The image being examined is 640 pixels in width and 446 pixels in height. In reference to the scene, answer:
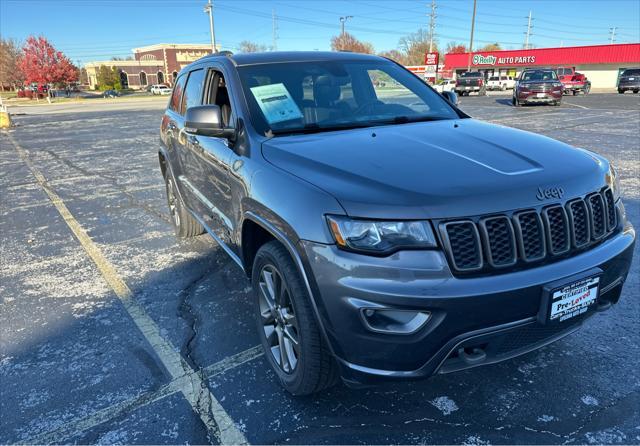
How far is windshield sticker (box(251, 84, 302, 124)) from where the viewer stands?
3094 mm

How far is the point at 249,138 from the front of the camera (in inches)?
115

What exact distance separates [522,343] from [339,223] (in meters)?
1.00

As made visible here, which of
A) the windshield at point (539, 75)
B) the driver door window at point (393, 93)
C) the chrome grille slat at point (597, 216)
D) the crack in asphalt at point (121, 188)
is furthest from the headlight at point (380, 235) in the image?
the windshield at point (539, 75)

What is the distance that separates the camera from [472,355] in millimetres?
2074

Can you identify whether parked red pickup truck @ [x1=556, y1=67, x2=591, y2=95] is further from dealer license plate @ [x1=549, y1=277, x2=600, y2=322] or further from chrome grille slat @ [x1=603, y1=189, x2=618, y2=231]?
dealer license plate @ [x1=549, y1=277, x2=600, y2=322]

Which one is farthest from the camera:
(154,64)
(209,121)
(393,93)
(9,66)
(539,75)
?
(154,64)

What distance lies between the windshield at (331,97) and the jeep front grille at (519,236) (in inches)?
54.7

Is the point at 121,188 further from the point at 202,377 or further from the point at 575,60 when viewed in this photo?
the point at 575,60

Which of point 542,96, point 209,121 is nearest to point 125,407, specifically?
point 209,121

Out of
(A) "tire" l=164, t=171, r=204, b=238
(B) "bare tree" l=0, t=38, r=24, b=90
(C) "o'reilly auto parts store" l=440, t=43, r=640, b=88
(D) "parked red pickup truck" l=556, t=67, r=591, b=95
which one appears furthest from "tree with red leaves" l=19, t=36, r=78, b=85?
(A) "tire" l=164, t=171, r=204, b=238

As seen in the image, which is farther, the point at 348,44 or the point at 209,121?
the point at 348,44

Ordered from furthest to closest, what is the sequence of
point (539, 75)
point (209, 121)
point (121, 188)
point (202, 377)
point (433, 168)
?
point (539, 75) < point (121, 188) < point (209, 121) < point (202, 377) < point (433, 168)

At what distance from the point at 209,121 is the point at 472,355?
2011 millimetres

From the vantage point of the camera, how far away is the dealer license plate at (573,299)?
2090 mm
